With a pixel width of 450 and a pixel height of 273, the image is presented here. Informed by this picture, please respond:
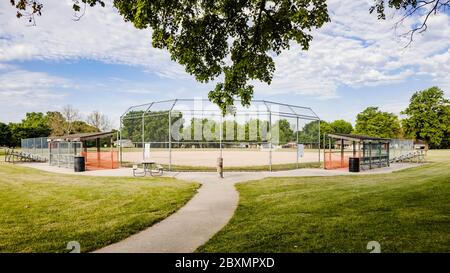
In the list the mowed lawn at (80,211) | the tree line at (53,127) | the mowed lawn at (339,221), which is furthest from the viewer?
the tree line at (53,127)

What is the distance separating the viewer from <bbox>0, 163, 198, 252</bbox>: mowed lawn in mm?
6609

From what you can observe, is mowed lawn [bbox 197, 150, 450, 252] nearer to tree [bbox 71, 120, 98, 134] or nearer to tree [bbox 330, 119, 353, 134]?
tree [bbox 71, 120, 98, 134]

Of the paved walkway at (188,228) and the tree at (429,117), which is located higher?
the tree at (429,117)

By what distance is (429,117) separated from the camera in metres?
74.8

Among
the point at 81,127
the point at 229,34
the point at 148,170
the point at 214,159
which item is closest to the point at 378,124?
the point at 214,159

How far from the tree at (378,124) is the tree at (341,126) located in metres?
26.0

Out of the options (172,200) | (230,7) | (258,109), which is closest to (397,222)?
(172,200)

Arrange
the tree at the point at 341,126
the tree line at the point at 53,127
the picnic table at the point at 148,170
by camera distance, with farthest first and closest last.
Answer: the tree at the point at 341,126 → the tree line at the point at 53,127 → the picnic table at the point at 148,170

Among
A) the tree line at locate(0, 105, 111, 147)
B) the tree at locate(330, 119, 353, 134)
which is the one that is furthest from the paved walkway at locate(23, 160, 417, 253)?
the tree at locate(330, 119, 353, 134)

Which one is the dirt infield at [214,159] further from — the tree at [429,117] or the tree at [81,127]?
the tree at [429,117]

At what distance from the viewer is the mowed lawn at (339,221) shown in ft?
19.3

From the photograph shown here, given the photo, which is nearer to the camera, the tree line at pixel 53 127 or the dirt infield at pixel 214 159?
the dirt infield at pixel 214 159

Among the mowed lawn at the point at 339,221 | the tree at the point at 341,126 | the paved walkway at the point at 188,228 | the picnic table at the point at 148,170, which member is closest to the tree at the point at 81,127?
the picnic table at the point at 148,170

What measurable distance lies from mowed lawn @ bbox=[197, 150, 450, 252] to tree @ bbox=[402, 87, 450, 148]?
72613mm
